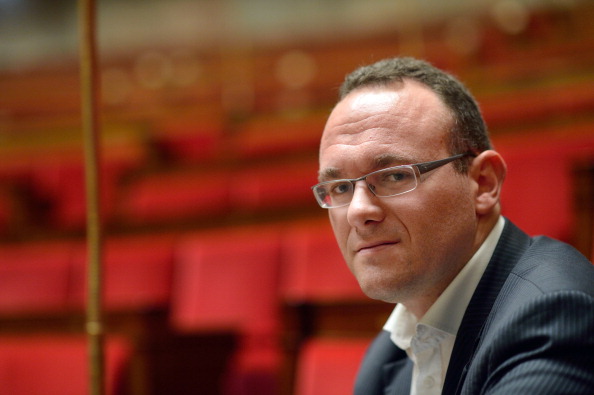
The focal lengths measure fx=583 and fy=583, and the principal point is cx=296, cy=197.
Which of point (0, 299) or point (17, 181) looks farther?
point (17, 181)

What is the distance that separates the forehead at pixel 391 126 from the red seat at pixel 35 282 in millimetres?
445

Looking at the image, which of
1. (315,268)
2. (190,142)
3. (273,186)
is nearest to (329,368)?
(315,268)

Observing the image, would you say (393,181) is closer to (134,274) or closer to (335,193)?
(335,193)

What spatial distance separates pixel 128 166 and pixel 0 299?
0.33 meters

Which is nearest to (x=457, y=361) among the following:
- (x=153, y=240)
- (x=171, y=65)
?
(x=153, y=240)

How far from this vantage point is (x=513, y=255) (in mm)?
256

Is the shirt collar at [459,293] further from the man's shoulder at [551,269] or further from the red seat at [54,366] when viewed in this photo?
the red seat at [54,366]

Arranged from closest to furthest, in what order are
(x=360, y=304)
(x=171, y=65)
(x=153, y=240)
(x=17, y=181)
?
1. (x=360, y=304)
2. (x=153, y=240)
3. (x=17, y=181)
4. (x=171, y=65)

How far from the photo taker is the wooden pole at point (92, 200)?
30 centimetres

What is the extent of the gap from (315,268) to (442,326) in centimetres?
28

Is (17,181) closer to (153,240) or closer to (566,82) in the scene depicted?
(153,240)

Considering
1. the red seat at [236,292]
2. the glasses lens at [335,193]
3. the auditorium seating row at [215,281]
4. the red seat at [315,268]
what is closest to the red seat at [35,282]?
the auditorium seating row at [215,281]

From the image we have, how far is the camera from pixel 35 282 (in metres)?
0.65

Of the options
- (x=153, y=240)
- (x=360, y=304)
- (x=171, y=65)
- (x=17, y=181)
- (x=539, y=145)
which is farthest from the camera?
(x=171, y=65)
